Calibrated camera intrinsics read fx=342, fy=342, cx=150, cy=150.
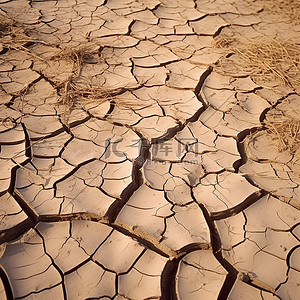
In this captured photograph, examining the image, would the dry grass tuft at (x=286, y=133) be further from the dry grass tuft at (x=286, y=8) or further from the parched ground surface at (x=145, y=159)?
the dry grass tuft at (x=286, y=8)

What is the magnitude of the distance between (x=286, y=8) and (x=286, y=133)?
2.21 meters

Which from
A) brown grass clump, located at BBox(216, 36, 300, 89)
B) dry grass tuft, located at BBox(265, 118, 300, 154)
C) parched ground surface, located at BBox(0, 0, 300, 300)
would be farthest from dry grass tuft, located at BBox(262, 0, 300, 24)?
dry grass tuft, located at BBox(265, 118, 300, 154)

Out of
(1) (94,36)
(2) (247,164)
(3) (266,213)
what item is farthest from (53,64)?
(3) (266,213)

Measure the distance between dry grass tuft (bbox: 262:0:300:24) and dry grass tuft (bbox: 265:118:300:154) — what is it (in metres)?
1.79

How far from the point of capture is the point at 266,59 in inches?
115

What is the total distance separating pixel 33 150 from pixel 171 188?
88 cm

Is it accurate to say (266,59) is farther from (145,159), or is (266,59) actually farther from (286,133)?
(145,159)

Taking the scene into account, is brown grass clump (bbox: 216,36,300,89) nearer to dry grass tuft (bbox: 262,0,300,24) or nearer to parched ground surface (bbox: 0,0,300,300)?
parched ground surface (bbox: 0,0,300,300)

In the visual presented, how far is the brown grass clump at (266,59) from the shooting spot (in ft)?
9.13

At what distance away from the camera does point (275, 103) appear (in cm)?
253

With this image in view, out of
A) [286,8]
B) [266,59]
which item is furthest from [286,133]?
[286,8]

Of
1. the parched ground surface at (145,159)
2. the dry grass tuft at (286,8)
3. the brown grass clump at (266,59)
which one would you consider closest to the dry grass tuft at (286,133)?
the parched ground surface at (145,159)

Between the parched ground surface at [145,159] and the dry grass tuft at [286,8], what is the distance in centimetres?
40

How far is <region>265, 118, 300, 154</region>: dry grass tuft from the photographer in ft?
7.16
